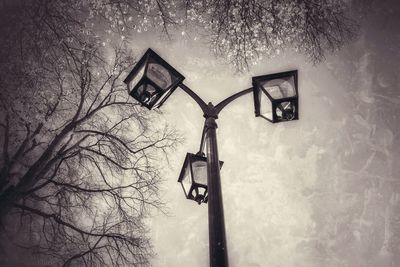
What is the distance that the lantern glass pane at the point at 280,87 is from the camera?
4.03 metres

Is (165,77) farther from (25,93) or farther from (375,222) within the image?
(375,222)

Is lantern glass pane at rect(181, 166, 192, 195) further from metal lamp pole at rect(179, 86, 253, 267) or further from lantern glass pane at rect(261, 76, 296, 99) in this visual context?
lantern glass pane at rect(261, 76, 296, 99)

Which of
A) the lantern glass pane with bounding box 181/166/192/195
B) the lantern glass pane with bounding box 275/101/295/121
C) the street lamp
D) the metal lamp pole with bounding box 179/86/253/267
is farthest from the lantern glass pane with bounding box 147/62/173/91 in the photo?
the lantern glass pane with bounding box 275/101/295/121

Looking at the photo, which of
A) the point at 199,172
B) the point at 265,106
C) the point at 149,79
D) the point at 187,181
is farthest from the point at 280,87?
the point at 187,181

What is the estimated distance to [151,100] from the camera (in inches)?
158

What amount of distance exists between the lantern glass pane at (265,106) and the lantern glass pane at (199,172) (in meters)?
1.20

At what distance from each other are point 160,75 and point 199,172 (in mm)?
1507

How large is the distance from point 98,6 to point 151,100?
426 cm

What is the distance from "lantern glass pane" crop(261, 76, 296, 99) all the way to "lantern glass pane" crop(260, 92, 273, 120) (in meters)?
0.17

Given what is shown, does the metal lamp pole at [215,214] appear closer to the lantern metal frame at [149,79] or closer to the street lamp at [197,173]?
the street lamp at [197,173]

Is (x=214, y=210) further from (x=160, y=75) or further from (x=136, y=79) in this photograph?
(x=136, y=79)

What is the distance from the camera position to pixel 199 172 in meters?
4.17

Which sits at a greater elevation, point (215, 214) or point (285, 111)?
point (285, 111)

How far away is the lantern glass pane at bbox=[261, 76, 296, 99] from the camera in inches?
159
